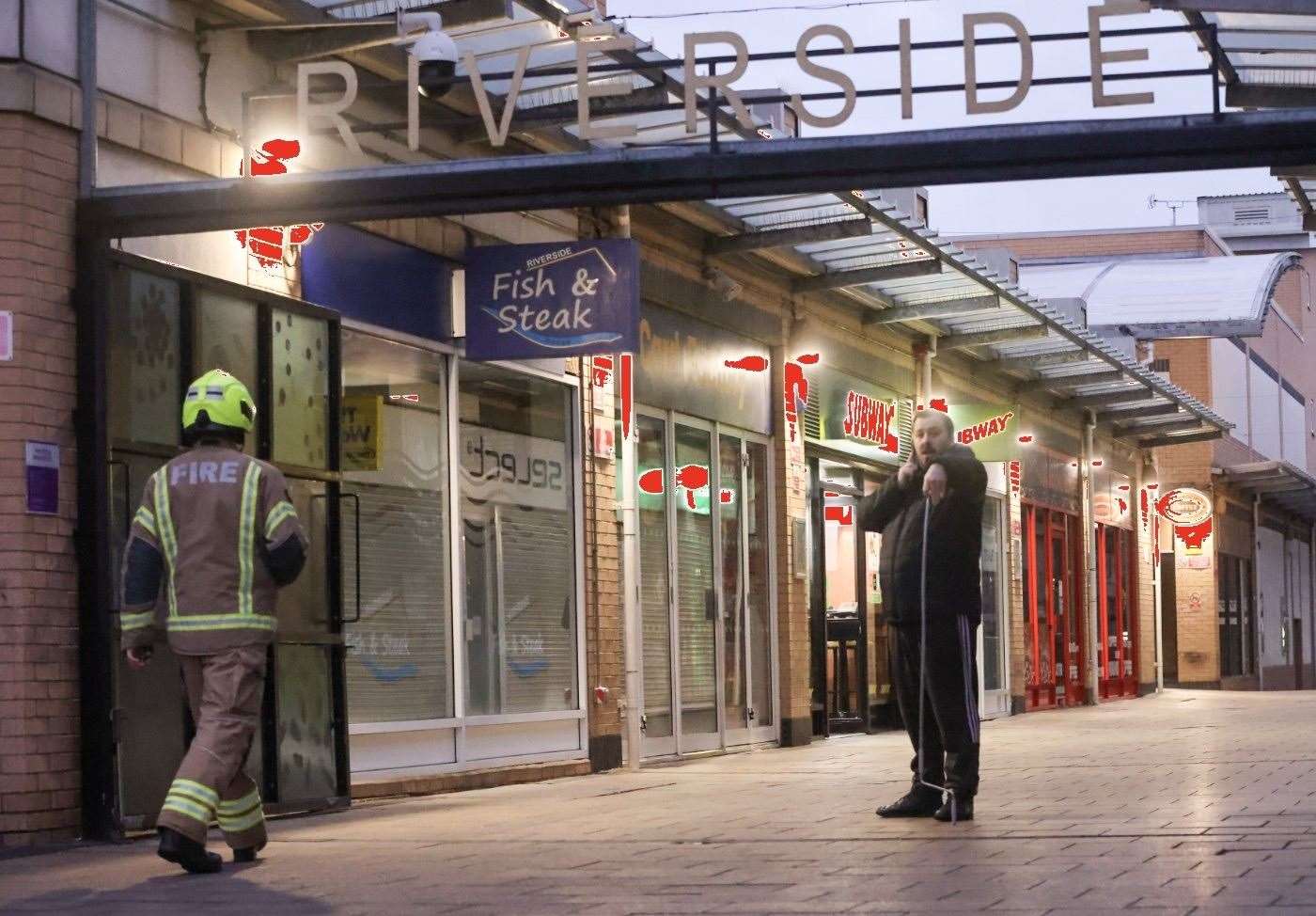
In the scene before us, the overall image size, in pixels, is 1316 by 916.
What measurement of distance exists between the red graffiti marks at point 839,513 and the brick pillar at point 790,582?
1.62 meters

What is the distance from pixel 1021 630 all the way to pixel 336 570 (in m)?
15.9

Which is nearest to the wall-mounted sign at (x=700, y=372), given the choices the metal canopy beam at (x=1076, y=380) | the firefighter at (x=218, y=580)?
the firefighter at (x=218, y=580)

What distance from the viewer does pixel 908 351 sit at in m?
21.4

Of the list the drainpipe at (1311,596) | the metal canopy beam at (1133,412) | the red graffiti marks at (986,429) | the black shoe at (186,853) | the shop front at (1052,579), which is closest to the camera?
the black shoe at (186,853)

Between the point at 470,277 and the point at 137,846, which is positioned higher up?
the point at 470,277

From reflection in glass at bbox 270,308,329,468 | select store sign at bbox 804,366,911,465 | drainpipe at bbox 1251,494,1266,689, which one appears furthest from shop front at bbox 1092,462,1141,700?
reflection in glass at bbox 270,308,329,468

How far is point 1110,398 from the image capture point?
2817 cm

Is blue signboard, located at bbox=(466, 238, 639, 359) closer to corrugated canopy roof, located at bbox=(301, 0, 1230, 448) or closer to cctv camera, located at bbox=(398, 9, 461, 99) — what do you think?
corrugated canopy roof, located at bbox=(301, 0, 1230, 448)

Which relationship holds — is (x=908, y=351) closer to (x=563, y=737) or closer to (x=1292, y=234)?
(x=563, y=737)

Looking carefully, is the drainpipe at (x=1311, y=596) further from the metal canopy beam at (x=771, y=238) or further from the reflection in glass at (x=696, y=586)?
the metal canopy beam at (x=771, y=238)

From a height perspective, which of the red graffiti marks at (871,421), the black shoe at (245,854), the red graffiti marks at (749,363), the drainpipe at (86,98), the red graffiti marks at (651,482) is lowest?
the black shoe at (245,854)

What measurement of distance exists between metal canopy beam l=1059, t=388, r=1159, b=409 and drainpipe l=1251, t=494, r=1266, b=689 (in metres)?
14.3

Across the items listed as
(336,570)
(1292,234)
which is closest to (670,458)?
(336,570)

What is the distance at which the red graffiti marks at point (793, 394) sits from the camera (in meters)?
17.8
